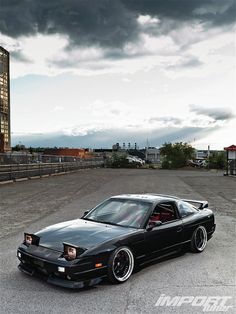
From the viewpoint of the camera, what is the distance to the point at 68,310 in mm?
4590

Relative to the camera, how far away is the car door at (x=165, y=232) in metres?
6.21

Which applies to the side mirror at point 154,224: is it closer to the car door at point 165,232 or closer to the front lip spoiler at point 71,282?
the car door at point 165,232

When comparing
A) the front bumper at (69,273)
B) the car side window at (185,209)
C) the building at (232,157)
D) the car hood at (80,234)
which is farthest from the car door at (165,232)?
the building at (232,157)

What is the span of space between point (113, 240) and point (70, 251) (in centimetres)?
67

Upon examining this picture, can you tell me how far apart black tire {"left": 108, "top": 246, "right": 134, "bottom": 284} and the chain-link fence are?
17.8m

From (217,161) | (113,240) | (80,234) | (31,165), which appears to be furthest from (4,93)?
(113,240)

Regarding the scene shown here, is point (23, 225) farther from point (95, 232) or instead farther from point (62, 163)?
point (62, 163)

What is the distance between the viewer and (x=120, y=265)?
5645 millimetres

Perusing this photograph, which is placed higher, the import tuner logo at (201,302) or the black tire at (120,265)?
the black tire at (120,265)

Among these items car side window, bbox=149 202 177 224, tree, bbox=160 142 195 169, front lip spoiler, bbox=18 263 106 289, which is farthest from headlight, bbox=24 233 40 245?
tree, bbox=160 142 195 169

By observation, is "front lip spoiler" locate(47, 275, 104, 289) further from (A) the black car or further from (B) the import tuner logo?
(B) the import tuner logo

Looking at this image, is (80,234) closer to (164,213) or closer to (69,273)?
(69,273)

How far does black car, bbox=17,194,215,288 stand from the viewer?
17.1ft

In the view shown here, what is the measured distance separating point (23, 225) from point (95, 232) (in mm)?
4563
